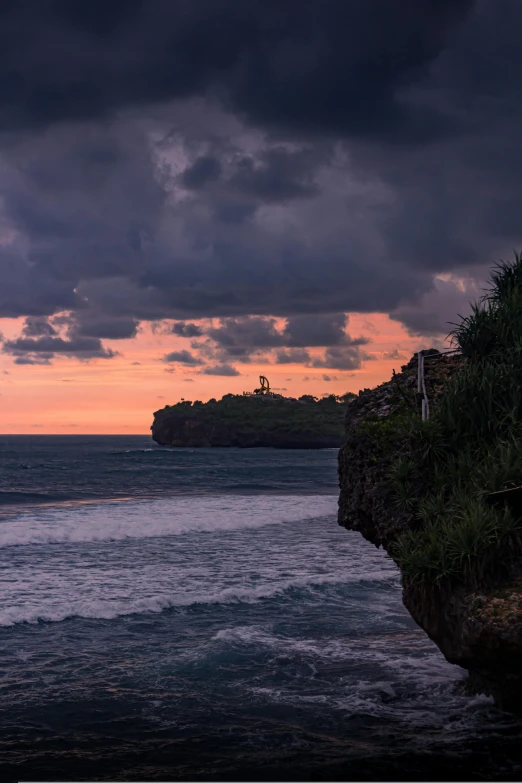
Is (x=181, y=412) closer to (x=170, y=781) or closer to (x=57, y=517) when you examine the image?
(x=57, y=517)

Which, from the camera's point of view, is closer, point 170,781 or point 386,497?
point 170,781

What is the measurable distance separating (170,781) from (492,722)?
424 centimetres

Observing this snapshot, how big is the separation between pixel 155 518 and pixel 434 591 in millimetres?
24528

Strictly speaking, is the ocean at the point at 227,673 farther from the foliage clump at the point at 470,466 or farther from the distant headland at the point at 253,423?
the distant headland at the point at 253,423

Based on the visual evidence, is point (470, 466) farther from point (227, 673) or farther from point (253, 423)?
point (253, 423)

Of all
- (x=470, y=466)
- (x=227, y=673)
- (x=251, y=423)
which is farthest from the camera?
(x=251, y=423)

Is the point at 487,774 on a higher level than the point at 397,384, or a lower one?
lower

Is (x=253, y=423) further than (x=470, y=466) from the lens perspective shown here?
Yes

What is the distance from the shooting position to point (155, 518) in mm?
31625

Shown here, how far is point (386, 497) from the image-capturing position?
10.1m

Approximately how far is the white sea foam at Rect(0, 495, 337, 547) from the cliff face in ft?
53.4

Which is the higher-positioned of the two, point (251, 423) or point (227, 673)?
point (251, 423)

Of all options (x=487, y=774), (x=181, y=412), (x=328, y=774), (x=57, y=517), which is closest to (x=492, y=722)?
(x=487, y=774)

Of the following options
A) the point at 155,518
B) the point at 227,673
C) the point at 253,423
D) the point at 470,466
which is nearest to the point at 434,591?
the point at 470,466
